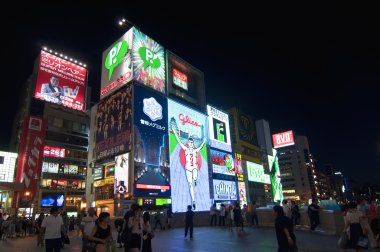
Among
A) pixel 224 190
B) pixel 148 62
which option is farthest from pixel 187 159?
pixel 148 62

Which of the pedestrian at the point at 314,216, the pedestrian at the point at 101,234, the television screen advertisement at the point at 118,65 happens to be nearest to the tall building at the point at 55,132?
the television screen advertisement at the point at 118,65

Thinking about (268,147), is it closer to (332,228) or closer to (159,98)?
(159,98)

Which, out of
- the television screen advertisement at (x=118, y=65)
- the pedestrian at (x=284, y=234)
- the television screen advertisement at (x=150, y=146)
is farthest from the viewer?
the television screen advertisement at (x=118, y=65)

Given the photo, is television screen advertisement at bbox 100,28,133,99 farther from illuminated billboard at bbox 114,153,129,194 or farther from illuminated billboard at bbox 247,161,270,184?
illuminated billboard at bbox 247,161,270,184

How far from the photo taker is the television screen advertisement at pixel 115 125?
37469 millimetres

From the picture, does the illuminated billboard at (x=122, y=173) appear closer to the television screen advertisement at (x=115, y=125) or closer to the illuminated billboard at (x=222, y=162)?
the television screen advertisement at (x=115, y=125)

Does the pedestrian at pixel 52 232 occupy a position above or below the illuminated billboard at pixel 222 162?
below

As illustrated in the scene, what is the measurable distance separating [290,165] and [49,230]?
136396 mm

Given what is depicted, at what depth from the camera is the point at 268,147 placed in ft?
264

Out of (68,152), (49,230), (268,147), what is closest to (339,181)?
(268,147)

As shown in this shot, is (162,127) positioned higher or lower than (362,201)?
higher

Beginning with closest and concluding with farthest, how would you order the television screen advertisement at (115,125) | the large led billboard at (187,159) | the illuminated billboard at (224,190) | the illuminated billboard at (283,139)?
the television screen advertisement at (115,125), the large led billboard at (187,159), the illuminated billboard at (224,190), the illuminated billboard at (283,139)

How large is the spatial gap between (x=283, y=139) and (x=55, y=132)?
71.2 metres

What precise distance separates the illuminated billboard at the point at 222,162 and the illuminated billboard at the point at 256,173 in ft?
32.2
